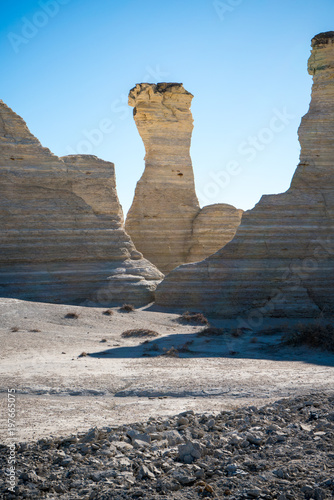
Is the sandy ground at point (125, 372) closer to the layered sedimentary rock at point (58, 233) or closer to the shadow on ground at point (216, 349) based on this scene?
the shadow on ground at point (216, 349)

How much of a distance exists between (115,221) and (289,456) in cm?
1606

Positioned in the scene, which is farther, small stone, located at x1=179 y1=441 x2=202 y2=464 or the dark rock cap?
the dark rock cap

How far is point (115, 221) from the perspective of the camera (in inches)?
803

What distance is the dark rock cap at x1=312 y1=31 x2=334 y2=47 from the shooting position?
749 inches

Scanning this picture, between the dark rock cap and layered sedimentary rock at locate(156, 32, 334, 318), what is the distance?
0.12ft

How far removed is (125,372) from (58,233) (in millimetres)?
10891

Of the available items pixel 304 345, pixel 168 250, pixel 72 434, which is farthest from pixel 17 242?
pixel 72 434

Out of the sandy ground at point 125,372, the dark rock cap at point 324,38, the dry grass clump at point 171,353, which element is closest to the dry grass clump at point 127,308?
the sandy ground at point 125,372

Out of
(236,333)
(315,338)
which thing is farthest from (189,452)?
(236,333)

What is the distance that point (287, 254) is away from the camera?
58.5ft

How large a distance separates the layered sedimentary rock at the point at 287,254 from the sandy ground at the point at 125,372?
2.58m

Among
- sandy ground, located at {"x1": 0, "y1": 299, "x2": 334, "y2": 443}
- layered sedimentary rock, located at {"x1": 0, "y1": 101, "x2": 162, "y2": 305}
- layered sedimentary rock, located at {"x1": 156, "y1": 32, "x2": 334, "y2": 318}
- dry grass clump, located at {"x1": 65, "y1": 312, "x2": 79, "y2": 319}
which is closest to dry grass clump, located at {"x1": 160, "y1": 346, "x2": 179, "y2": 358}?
sandy ground, located at {"x1": 0, "y1": 299, "x2": 334, "y2": 443}

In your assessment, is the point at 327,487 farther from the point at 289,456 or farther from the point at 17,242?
the point at 17,242

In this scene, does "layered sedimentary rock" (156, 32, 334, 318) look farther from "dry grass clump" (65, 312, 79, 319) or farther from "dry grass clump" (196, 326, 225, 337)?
"dry grass clump" (65, 312, 79, 319)
